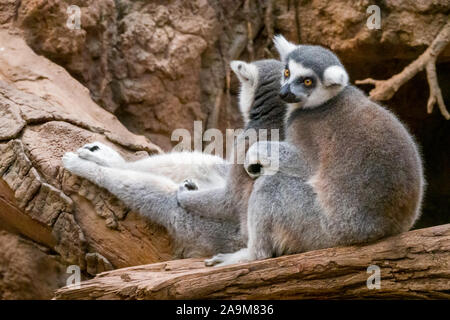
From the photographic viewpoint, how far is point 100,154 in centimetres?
612

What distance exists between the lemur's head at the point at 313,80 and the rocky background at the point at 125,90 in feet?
5.98

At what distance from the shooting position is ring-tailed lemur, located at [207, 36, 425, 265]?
15.5ft

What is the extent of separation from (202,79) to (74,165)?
396cm

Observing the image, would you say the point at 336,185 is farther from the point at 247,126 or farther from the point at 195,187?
the point at 195,187

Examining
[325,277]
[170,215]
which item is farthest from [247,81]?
[325,277]

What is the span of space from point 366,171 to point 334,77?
0.95m

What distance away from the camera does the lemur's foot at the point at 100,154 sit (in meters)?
6.03

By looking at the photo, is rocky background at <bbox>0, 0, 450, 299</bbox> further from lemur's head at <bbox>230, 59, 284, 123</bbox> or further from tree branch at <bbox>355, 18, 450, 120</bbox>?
lemur's head at <bbox>230, 59, 284, 123</bbox>

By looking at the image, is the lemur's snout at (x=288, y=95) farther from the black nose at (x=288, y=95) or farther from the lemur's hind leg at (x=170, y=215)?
the lemur's hind leg at (x=170, y=215)

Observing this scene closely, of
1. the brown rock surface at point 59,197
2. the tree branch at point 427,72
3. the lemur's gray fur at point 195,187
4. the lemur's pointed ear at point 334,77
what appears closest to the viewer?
the lemur's pointed ear at point 334,77

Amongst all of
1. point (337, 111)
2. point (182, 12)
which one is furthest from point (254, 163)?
point (182, 12)

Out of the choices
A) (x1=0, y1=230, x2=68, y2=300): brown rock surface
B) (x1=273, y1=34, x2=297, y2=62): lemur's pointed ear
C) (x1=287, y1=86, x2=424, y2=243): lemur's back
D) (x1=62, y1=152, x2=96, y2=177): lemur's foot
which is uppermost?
(x1=273, y1=34, x2=297, y2=62): lemur's pointed ear

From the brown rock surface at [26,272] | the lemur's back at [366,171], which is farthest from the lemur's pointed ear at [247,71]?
the brown rock surface at [26,272]

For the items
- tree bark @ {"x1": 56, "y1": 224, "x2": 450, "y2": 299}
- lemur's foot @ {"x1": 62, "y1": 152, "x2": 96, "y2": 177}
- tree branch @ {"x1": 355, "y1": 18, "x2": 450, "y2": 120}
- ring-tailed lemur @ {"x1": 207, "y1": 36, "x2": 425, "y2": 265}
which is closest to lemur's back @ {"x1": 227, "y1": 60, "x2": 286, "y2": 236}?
ring-tailed lemur @ {"x1": 207, "y1": 36, "x2": 425, "y2": 265}
